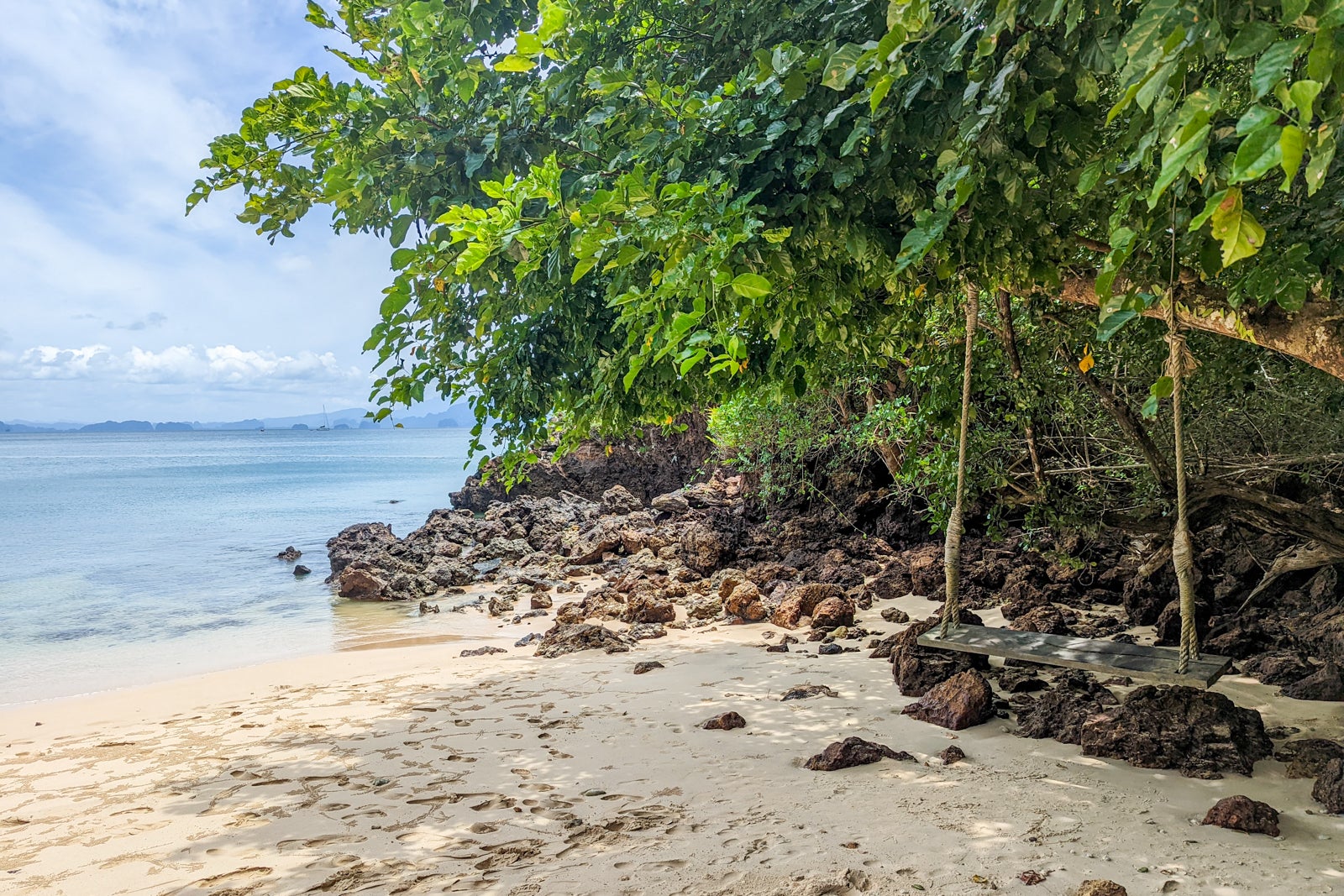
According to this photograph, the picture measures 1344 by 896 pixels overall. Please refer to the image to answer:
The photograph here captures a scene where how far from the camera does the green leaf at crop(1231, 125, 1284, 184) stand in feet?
4.23

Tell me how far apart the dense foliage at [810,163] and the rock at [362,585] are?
10364mm

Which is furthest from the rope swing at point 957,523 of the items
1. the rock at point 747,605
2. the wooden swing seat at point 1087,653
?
the rock at point 747,605

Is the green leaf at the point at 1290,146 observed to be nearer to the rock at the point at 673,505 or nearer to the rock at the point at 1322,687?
the rock at the point at 1322,687

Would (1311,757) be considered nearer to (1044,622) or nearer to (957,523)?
(957,523)

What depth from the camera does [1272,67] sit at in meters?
1.37

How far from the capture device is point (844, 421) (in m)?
12.1

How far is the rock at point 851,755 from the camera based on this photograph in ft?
15.0

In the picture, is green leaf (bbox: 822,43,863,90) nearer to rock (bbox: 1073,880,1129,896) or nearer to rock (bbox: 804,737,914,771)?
rock (bbox: 1073,880,1129,896)

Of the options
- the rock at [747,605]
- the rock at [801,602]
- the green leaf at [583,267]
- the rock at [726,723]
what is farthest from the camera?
the rock at [747,605]

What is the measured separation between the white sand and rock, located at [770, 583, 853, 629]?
5.37 ft

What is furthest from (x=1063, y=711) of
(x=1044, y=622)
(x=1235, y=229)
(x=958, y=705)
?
(x=1235, y=229)

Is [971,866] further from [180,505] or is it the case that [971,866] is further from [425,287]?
[180,505]

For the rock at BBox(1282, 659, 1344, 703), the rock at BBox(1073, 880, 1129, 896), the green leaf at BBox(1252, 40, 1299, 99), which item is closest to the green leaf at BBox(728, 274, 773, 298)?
the green leaf at BBox(1252, 40, 1299, 99)

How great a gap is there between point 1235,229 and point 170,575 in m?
24.2
